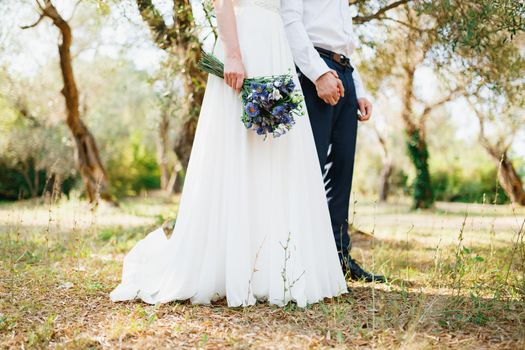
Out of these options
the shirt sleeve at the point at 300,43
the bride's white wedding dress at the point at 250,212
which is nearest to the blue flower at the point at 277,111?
the bride's white wedding dress at the point at 250,212

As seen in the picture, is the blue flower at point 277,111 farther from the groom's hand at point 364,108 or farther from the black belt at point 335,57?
the groom's hand at point 364,108

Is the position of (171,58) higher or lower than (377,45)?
lower

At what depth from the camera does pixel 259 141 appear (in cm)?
280

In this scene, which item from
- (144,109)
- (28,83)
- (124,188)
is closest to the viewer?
(28,83)

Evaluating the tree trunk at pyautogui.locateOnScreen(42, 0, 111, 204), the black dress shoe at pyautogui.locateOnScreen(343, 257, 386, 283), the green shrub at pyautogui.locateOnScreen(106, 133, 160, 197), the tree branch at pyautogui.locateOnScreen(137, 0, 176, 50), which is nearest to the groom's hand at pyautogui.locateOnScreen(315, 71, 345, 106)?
the black dress shoe at pyautogui.locateOnScreen(343, 257, 386, 283)

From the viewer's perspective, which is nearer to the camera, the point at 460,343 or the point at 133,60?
the point at 460,343

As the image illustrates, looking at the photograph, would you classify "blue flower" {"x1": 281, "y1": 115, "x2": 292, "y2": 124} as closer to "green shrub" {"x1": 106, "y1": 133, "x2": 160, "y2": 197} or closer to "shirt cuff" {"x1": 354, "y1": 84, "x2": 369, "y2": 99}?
"shirt cuff" {"x1": 354, "y1": 84, "x2": 369, "y2": 99}

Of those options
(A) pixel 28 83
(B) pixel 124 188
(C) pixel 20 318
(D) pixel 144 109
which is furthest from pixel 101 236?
(D) pixel 144 109

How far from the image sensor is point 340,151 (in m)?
3.30

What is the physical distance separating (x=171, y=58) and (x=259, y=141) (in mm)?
3857

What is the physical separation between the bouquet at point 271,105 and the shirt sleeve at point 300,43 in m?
0.30

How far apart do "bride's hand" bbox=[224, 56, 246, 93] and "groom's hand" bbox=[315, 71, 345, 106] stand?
0.48 metres

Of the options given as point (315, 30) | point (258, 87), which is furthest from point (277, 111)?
point (315, 30)

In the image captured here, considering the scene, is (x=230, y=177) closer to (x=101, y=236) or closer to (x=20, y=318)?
(x=20, y=318)
